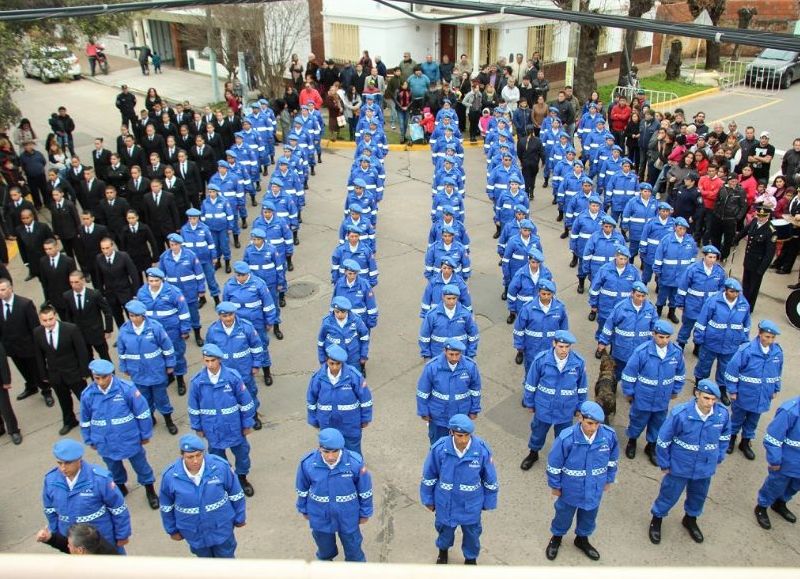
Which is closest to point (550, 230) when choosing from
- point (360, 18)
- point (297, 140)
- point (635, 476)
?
point (297, 140)

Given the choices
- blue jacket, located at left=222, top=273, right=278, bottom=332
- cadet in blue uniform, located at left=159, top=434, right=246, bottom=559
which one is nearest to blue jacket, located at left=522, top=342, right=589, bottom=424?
cadet in blue uniform, located at left=159, top=434, right=246, bottom=559

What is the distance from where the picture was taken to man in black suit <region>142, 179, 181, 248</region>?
1188 cm

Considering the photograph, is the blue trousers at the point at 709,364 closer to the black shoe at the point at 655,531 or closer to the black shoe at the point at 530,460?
the black shoe at the point at 530,460

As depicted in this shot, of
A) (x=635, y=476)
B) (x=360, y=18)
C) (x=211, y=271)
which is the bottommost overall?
(x=635, y=476)

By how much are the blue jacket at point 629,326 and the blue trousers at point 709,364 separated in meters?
0.83

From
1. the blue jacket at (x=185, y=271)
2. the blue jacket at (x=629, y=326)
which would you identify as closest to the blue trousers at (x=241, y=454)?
the blue jacket at (x=185, y=271)

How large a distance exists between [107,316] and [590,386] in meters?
6.07

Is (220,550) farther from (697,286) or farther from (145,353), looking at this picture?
(697,286)

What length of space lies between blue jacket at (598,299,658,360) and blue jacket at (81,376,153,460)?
5224mm

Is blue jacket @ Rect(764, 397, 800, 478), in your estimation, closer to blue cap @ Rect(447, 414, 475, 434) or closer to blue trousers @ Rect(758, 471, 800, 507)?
blue trousers @ Rect(758, 471, 800, 507)

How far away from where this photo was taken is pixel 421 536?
6730mm

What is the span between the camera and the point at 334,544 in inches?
239

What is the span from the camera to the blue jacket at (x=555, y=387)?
723cm

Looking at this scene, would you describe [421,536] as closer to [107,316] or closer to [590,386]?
[590,386]
